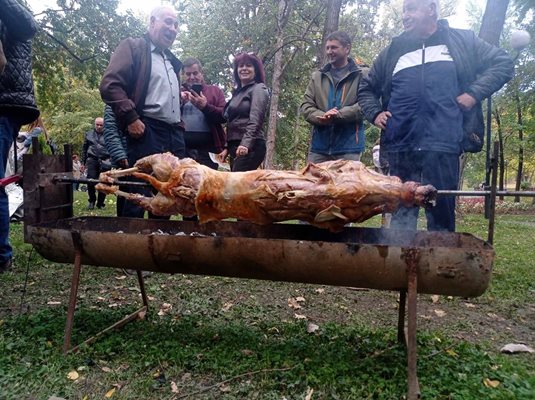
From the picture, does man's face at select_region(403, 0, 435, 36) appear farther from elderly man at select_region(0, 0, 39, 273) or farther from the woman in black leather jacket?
elderly man at select_region(0, 0, 39, 273)

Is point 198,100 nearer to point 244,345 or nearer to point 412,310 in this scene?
point 244,345

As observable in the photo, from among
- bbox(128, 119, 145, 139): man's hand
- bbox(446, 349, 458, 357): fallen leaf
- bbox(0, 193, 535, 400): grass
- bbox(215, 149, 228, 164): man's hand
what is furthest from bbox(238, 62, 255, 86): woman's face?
bbox(446, 349, 458, 357): fallen leaf

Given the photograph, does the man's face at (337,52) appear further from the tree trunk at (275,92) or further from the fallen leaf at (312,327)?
the tree trunk at (275,92)

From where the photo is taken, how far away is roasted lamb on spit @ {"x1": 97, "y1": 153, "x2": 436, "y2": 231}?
7.85ft

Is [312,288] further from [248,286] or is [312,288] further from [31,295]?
[31,295]

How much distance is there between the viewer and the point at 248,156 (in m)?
5.06

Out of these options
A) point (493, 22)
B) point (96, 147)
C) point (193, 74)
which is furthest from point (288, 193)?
point (96, 147)

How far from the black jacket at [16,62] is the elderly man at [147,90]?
78 centimetres

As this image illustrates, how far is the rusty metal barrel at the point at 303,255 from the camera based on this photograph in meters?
2.17

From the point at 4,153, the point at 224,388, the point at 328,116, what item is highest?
the point at 328,116

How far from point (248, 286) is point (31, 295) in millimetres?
1991

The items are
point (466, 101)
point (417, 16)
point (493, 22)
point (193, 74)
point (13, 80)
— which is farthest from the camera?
point (493, 22)

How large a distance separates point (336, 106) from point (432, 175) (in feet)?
4.81

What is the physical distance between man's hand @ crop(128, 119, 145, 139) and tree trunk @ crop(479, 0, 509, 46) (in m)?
5.18
